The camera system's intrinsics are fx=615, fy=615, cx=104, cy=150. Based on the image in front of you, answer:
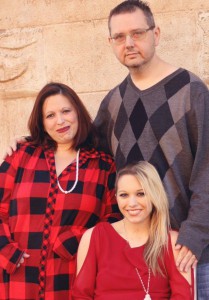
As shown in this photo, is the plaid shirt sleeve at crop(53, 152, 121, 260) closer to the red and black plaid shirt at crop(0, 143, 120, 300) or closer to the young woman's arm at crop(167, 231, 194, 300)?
the red and black plaid shirt at crop(0, 143, 120, 300)

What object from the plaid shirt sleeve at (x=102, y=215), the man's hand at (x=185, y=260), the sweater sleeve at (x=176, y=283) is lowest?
the sweater sleeve at (x=176, y=283)

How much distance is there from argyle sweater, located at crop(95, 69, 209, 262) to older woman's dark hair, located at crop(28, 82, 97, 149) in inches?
10.5

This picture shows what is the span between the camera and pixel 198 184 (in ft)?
9.45

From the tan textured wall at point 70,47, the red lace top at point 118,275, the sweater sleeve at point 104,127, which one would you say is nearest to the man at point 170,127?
the red lace top at point 118,275

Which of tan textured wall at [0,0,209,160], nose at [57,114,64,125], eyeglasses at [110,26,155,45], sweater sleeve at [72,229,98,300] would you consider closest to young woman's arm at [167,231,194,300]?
sweater sleeve at [72,229,98,300]

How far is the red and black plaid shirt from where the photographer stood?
316 cm

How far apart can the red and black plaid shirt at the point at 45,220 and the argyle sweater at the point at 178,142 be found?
27 cm

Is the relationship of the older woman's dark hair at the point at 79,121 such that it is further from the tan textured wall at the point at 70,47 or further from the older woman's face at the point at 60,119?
the tan textured wall at the point at 70,47

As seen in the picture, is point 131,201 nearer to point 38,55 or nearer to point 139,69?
point 139,69

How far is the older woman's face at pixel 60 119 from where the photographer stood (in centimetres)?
330

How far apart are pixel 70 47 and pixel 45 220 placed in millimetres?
1445

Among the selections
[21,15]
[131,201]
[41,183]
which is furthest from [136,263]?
[21,15]

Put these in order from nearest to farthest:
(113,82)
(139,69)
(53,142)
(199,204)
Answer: (199,204) < (139,69) < (53,142) < (113,82)

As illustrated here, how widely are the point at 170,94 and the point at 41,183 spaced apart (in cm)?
82
